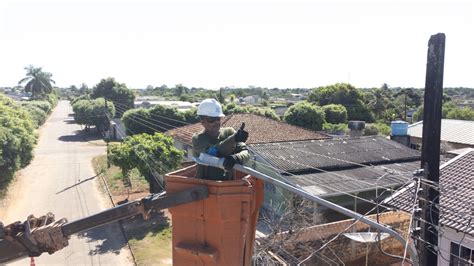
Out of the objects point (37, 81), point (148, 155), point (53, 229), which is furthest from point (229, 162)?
point (37, 81)

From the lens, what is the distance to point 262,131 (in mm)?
25688

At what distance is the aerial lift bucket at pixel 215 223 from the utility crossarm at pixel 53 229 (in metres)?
0.16

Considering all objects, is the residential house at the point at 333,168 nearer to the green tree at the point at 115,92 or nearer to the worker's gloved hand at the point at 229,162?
the worker's gloved hand at the point at 229,162

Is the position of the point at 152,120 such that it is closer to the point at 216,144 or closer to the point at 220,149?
the point at 216,144

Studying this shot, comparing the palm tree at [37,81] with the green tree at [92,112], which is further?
the palm tree at [37,81]

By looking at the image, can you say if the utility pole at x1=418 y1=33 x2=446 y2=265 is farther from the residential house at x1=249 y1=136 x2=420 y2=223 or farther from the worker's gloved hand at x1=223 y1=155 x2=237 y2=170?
the residential house at x1=249 y1=136 x2=420 y2=223

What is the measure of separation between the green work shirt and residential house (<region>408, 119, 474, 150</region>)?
3219cm

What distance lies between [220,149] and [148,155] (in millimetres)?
17952

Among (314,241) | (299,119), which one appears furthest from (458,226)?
(299,119)

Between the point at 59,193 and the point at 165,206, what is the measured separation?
2499 cm

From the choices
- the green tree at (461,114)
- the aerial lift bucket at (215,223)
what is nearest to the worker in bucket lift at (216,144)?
the aerial lift bucket at (215,223)

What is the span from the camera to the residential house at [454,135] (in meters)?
33.1

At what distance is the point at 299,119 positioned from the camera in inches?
1693

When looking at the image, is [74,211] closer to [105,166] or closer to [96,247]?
[96,247]
